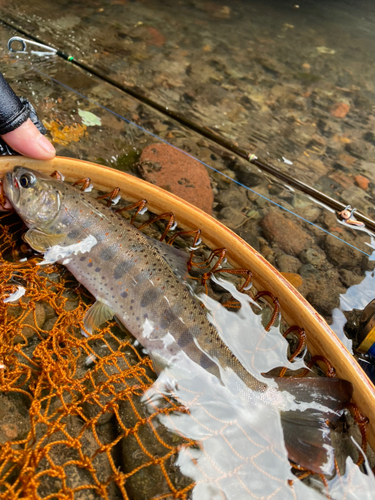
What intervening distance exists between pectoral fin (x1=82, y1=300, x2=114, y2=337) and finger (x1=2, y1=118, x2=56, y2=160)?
1.19 meters

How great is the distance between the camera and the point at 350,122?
551 cm

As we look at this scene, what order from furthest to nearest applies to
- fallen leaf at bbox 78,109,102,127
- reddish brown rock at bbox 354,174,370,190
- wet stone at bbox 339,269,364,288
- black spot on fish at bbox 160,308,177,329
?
reddish brown rock at bbox 354,174,370,190, fallen leaf at bbox 78,109,102,127, wet stone at bbox 339,269,364,288, black spot on fish at bbox 160,308,177,329

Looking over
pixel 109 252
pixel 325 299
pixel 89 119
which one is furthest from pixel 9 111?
pixel 325 299

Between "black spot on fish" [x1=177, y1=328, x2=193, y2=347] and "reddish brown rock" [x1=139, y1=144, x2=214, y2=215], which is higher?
"reddish brown rock" [x1=139, y1=144, x2=214, y2=215]

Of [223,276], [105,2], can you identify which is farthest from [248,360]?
[105,2]

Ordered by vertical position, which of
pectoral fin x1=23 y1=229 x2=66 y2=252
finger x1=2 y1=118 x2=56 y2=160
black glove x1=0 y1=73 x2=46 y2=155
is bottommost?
pectoral fin x1=23 y1=229 x2=66 y2=252

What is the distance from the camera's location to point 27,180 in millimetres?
2688

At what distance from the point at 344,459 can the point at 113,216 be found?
7.31 ft

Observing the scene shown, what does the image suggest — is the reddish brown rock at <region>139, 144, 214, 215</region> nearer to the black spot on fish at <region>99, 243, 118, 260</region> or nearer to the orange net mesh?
the black spot on fish at <region>99, 243, 118, 260</region>

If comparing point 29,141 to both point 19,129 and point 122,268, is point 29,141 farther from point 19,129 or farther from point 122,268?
point 122,268

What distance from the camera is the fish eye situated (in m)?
2.69

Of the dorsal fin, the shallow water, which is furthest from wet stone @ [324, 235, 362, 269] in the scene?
the dorsal fin

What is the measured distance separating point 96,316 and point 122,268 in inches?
14.9

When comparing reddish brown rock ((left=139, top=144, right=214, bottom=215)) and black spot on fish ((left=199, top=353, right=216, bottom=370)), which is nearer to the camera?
black spot on fish ((left=199, top=353, right=216, bottom=370))
